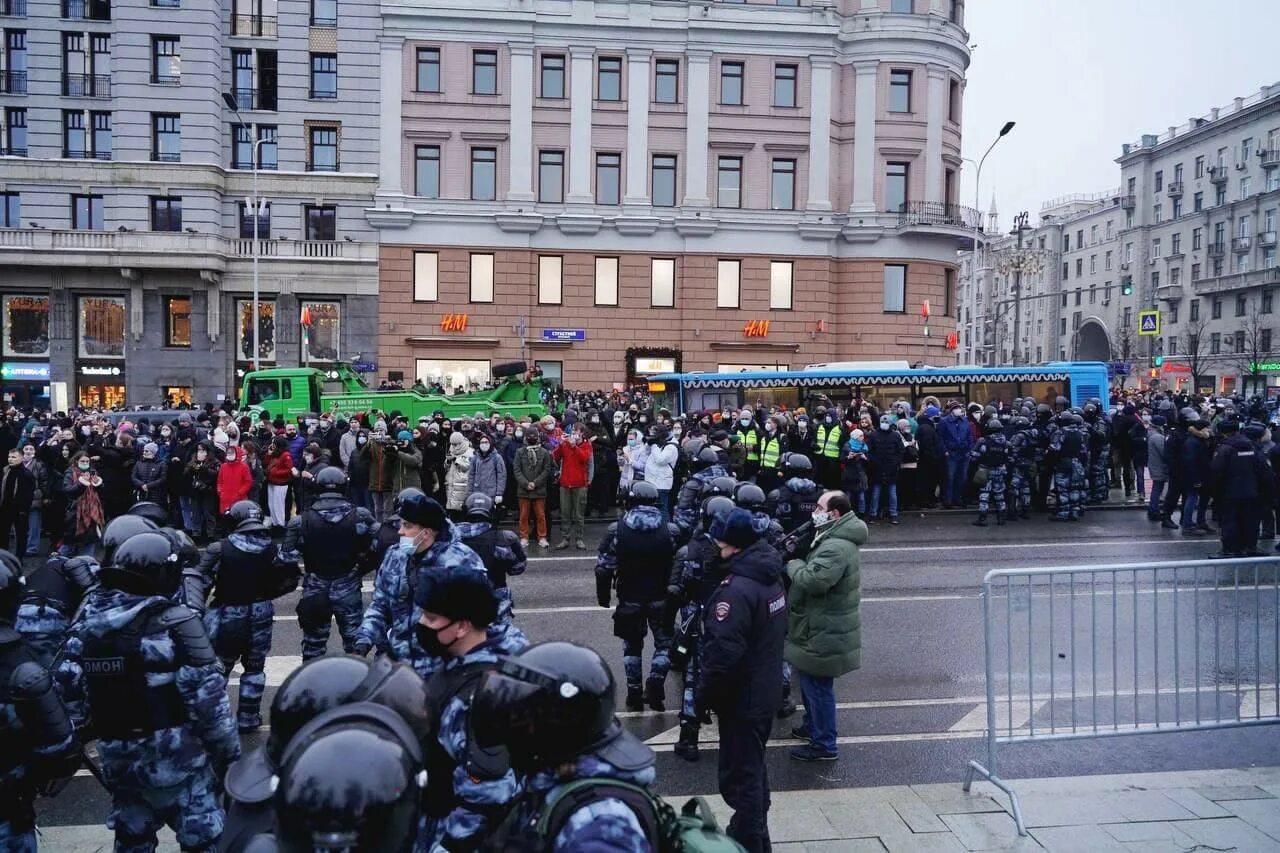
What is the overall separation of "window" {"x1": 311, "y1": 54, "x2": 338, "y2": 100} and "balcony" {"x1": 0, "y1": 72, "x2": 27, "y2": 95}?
11361 millimetres

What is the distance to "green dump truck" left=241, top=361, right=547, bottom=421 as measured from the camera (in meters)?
23.5

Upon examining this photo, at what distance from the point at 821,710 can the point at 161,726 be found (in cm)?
421

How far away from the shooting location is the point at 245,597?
7234 mm

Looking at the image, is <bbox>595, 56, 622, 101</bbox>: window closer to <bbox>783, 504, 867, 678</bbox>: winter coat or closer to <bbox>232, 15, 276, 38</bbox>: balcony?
<bbox>232, 15, 276, 38</bbox>: balcony

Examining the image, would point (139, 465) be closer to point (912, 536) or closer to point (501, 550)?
point (501, 550)

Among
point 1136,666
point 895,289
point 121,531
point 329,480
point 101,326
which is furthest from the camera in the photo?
point 895,289

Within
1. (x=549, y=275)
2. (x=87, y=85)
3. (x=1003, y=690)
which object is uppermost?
(x=87, y=85)

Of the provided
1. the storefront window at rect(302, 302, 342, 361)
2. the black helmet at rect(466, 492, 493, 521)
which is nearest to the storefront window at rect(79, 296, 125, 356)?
the storefront window at rect(302, 302, 342, 361)

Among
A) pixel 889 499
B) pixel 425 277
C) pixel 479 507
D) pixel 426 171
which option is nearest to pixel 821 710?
pixel 479 507

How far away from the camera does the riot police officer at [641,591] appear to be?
776cm

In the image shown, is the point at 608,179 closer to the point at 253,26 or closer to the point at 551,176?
the point at 551,176

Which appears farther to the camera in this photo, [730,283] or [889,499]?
[730,283]

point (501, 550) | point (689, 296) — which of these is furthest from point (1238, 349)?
point (501, 550)

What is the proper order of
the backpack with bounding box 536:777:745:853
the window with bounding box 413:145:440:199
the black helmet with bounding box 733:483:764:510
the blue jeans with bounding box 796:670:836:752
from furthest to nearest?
the window with bounding box 413:145:440:199 → the black helmet with bounding box 733:483:764:510 → the blue jeans with bounding box 796:670:836:752 → the backpack with bounding box 536:777:745:853
